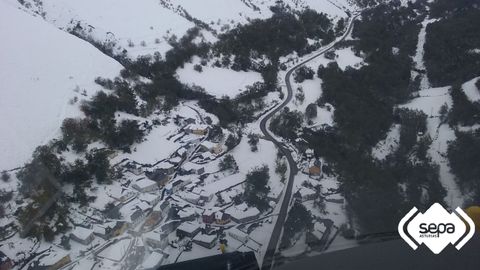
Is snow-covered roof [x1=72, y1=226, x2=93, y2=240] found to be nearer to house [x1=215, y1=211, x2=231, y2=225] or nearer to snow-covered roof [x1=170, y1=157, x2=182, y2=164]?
house [x1=215, y1=211, x2=231, y2=225]

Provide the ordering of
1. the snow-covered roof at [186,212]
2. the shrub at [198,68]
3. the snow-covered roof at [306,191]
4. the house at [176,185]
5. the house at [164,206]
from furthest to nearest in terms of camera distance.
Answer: the shrub at [198,68] < the house at [176,185] < the snow-covered roof at [306,191] < the house at [164,206] < the snow-covered roof at [186,212]

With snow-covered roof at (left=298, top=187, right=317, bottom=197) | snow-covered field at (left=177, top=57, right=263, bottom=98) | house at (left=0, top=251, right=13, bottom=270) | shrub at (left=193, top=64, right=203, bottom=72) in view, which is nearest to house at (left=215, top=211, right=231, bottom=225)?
snow-covered roof at (left=298, top=187, right=317, bottom=197)

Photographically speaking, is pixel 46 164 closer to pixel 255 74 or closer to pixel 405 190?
pixel 405 190

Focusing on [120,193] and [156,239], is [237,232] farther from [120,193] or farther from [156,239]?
[120,193]

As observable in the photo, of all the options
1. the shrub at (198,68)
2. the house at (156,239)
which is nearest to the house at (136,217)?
the house at (156,239)

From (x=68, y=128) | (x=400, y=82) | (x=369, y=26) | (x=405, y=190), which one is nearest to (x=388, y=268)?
(x=405, y=190)

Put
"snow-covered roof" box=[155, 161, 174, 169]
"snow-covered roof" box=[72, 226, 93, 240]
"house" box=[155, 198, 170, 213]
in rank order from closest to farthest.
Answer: "snow-covered roof" box=[72, 226, 93, 240] < "house" box=[155, 198, 170, 213] < "snow-covered roof" box=[155, 161, 174, 169]

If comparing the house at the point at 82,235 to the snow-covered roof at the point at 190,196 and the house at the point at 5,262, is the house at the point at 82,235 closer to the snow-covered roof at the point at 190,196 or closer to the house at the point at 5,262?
the house at the point at 5,262
